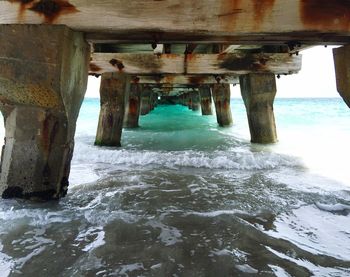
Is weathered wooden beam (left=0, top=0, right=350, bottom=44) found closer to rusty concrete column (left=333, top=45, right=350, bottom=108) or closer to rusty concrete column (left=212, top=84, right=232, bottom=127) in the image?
rusty concrete column (left=333, top=45, right=350, bottom=108)

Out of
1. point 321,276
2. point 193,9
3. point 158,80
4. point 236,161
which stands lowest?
point 321,276

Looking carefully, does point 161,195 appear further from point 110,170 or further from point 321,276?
point 321,276

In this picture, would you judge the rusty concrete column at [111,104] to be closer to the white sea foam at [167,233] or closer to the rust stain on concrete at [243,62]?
the rust stain on concrete at [243,62]

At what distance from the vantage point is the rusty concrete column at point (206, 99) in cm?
1655

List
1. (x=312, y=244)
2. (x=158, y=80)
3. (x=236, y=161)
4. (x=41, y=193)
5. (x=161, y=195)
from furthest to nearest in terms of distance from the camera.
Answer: (x=158, y=80) → (x=236, y=161) → (x=161, y=195) → (x=41, y=193) → (x=312, y=244)

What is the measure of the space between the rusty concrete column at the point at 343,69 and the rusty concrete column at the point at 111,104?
15.2 ft

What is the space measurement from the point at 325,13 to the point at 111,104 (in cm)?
504

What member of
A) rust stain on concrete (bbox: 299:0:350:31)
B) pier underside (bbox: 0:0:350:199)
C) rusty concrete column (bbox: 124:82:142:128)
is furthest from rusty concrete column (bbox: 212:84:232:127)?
rust stain on concrete (bbox: 299:0:350:31)

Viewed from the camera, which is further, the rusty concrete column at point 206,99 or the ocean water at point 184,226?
the rusty concrete column at point 206,99

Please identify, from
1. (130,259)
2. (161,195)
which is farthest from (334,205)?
(130,259)

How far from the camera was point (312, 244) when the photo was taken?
225 cm

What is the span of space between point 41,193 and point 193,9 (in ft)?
7.31

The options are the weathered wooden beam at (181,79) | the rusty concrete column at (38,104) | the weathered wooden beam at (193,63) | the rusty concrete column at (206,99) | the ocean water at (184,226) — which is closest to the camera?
the ocean water at (184,226)

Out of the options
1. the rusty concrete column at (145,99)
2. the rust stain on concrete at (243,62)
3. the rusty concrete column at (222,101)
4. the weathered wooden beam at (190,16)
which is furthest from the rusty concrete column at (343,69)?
the rusty concrete column at (145,99)
